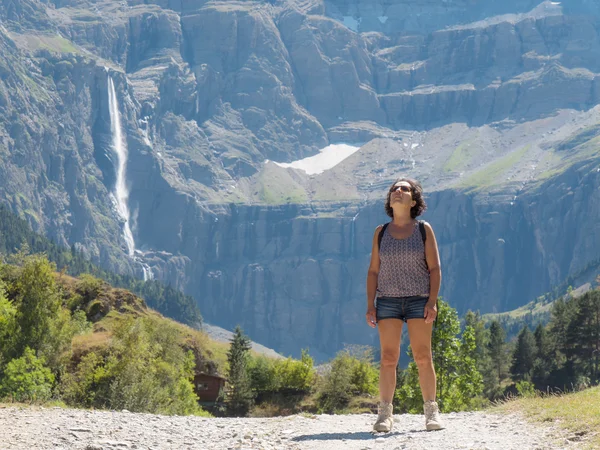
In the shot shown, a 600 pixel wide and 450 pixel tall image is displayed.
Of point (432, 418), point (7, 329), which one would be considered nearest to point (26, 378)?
point (7, 329)

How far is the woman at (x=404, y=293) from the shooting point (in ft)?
54.7

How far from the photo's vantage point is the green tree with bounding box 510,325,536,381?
128500 mm

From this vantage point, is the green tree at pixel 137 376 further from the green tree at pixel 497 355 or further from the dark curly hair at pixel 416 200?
the green tree at pixel 497 355

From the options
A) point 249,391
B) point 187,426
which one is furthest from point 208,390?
point 187,426

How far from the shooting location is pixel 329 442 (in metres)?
15.7

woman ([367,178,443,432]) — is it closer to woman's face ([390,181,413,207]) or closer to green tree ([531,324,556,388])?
woman's face ([390,181,413,207])

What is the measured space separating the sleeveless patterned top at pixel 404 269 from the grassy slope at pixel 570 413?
347 centimetres

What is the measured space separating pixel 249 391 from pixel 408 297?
84.2 m

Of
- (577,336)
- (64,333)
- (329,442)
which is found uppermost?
(577,336)

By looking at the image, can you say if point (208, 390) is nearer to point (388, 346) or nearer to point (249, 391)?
Result: point (249, 391)

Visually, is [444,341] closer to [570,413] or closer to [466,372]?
[466,372]

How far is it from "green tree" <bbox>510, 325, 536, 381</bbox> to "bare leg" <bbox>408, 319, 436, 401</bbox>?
115324 millimetres

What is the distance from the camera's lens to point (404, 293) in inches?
658

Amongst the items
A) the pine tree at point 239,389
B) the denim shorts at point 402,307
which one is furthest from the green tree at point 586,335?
the denim shorts at point 402,307
